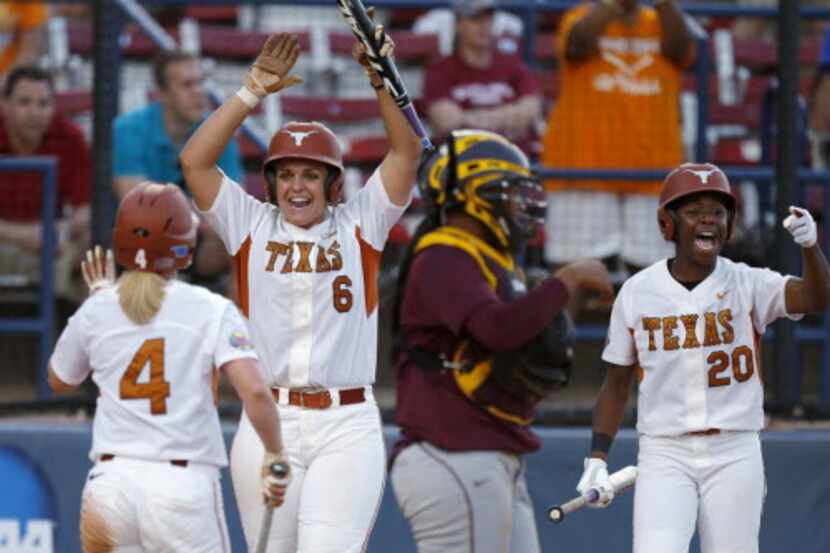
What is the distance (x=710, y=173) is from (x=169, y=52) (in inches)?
124

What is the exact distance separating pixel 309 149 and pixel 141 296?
0.72 metres

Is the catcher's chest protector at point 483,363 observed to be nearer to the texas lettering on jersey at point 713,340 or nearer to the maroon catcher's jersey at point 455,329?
the maroon catcher's jersey at point 455,329

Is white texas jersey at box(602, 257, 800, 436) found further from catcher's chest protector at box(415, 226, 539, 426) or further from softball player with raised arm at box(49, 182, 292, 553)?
softball player with raised arm at box(49, 182, 292, 553)

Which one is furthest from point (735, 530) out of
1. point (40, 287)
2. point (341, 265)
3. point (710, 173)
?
point (40, 287)

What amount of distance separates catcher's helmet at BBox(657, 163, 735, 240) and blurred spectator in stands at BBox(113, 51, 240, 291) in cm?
262

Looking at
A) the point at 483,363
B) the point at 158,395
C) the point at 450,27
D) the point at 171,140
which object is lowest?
the point at 158,395

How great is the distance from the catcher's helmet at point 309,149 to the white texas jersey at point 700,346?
3.40 feet

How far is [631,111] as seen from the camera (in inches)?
A: 328

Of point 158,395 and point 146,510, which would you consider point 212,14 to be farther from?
point 146,510

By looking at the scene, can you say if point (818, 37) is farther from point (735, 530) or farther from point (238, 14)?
point (735, 530)

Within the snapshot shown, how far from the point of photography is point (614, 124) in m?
8.26

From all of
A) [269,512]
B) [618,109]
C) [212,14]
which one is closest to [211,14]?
[212,14]

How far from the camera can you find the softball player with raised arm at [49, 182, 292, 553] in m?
5.12

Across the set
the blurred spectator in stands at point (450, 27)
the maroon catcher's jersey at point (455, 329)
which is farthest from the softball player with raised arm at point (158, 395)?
the blurred spectator in stands at point (450, 27)
